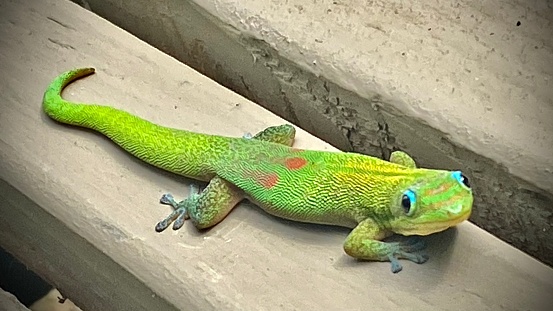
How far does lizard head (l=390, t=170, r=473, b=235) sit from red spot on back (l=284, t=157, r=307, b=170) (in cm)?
26

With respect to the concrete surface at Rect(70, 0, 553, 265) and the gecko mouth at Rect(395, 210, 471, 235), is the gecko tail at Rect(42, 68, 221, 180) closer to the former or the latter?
the concrete surface at Rect(70, 0, 553, 265)

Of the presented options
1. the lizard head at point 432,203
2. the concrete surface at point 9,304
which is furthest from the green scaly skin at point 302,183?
the concrete surface at point 9,304

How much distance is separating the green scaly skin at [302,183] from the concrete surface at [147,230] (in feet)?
0.16

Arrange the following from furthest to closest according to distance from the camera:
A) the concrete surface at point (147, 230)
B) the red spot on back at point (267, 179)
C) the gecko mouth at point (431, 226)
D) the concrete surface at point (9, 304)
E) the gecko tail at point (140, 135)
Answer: the concrete surface at point (9, 304) < the gecko tail at point (140, 135) < the red spot on back at point (267, 179) < the concrete surface at point (147, 230) < the gecko mouth at point (431, 226)

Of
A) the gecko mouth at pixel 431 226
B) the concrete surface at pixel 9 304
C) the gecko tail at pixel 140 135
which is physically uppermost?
the gecko mouth at pixel 431 226

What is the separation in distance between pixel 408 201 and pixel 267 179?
1.21ft

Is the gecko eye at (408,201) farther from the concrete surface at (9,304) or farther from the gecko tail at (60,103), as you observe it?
the concrete surface at (9,304)

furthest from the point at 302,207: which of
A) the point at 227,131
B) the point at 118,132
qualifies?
the point at 118,132

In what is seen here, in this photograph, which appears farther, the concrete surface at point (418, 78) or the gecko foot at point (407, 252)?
the concrete surface at point (418, 78)

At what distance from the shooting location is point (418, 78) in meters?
2.14

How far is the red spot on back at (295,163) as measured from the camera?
1923 mm

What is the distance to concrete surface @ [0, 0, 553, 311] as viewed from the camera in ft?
5.88

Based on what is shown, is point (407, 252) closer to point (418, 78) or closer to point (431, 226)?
point (431, 226)

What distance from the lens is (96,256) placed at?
6.59 feet
